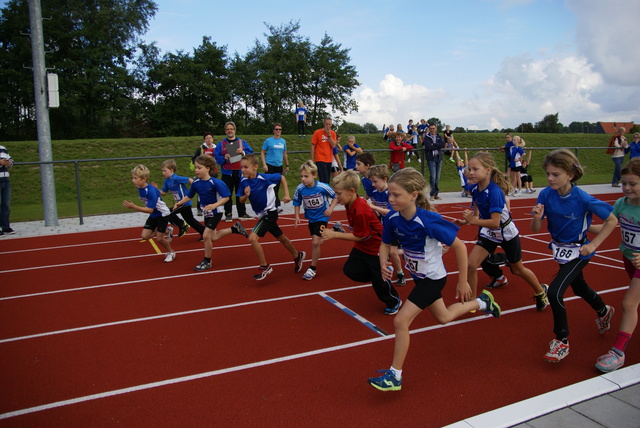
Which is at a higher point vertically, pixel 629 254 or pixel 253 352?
pixel 629 254

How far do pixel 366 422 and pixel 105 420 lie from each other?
1.76 meters

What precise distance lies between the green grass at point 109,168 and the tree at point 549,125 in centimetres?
2292

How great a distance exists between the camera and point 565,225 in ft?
12.3

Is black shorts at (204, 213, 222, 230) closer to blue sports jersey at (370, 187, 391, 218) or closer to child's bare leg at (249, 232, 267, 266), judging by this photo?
child's bare leg at (249, 232, 267, 266)

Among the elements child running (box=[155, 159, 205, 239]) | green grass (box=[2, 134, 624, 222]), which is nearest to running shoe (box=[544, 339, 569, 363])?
child running (box=[155, 159, 205, 239])

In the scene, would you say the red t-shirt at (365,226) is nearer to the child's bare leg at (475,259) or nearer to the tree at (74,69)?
the child's bare leg at (475,259)

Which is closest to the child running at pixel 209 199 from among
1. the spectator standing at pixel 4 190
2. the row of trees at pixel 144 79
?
the spectator standing at pixel 4 190

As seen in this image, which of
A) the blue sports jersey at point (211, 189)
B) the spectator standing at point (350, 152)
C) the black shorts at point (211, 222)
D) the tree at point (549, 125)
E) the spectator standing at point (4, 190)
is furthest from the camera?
the tree at point (549, 125)

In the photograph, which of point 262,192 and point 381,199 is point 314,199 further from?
point 381,199

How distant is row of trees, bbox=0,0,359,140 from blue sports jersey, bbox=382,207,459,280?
27.7 m

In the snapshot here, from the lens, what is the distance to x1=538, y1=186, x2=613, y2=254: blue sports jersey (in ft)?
12.1

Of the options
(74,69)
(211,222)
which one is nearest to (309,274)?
(211,222)

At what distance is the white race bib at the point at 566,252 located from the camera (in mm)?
3692

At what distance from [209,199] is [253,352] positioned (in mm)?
3917
